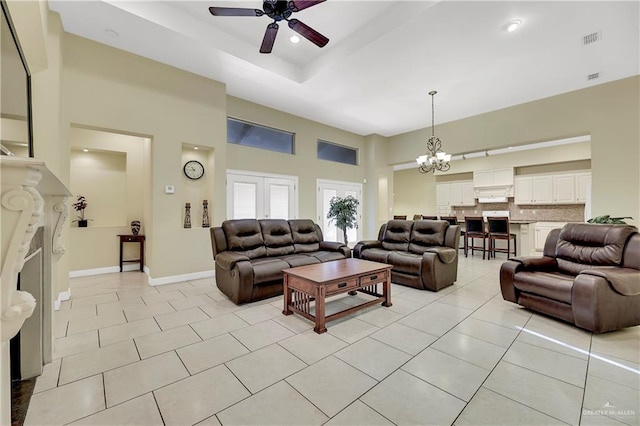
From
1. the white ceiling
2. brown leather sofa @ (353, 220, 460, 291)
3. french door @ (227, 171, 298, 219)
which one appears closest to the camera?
the white ceiling

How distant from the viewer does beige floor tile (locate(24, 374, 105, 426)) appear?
4.79 ft

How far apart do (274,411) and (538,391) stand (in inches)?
65.7

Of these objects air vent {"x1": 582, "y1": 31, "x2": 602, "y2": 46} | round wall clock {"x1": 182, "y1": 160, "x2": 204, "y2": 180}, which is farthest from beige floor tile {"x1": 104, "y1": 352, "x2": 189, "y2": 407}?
air vent {"x1": 582, "y1": 31, "x2": 602, "y2": 46}

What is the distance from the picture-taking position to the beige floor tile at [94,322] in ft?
8.41

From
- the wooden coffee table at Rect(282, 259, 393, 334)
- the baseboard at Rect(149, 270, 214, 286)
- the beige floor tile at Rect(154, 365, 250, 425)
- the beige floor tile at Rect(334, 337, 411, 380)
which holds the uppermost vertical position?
the wooden coffee table at Rect(282, 259, 393, 334)

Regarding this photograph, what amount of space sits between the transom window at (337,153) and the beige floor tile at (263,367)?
546 cm

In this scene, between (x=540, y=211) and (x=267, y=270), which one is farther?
(x=540, y=211)

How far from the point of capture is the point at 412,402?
160 cm

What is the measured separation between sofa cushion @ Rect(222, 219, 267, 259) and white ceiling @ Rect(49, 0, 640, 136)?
2.49 meters

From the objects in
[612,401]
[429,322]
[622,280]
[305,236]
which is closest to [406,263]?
[429,322]

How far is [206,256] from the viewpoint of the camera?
15.3ft

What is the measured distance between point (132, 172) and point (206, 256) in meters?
2.34

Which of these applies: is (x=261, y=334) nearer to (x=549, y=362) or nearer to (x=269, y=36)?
(x=549, y=362)

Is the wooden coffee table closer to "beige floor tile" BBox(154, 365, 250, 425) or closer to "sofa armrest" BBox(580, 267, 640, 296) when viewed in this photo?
"beige floor tile" BBox(154, 365, 250, 425)
